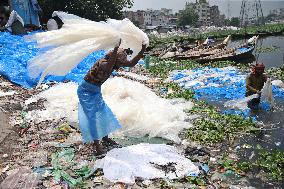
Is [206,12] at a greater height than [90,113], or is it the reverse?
[206,12]

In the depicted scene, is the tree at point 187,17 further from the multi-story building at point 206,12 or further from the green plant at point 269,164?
the green plant at point 269,164

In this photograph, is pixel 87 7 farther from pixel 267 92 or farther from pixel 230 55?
pixel 267 92

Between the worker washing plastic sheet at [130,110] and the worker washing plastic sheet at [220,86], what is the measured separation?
1226 mm

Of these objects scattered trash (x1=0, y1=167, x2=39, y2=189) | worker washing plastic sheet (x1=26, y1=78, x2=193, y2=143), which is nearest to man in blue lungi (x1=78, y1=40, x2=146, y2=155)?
scattered trash (x1=0, y1=167, x2=39, y2=189)

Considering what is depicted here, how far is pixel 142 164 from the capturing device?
13.4ft

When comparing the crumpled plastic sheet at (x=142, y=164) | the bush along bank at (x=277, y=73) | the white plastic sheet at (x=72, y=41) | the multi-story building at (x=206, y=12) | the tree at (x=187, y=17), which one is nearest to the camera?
the crumpled plastic sheet at (x=142, y=164)

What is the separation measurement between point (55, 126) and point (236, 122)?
3297 millimetres

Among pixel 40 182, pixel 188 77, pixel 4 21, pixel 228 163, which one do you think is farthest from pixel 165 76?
pixel 4 21

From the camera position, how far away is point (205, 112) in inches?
271

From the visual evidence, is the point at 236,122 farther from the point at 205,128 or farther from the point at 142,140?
the point at 142,140

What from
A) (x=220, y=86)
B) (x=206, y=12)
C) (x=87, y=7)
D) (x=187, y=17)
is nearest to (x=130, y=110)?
(x=220, y=86)

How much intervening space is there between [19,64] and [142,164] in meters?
6.84

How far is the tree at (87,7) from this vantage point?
25844 millimetres

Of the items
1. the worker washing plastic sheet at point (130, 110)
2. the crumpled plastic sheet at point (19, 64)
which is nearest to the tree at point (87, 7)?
the crumpled plastic sheet at point (19, 64)
